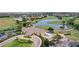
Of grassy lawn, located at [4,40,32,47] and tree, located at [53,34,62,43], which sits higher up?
tree, located at [53,34,62,43]

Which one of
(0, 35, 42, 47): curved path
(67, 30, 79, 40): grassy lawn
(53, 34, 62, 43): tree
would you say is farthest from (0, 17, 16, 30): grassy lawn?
(67, 30, 79, 40): grassy lawn

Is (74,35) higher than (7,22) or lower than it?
lower

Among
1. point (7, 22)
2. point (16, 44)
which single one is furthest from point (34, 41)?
point (7, 22)

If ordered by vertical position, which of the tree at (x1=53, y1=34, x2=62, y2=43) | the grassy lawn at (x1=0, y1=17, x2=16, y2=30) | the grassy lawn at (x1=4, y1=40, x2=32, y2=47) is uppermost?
the grassy lawn at (x1=0, y1=17, x2=16, y2=30)

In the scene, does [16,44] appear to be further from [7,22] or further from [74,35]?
[74,35]

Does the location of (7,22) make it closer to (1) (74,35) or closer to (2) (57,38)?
(2) (57,38)

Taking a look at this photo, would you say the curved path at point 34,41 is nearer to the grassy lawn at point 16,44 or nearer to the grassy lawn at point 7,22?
the grassy lawn at point 16,44

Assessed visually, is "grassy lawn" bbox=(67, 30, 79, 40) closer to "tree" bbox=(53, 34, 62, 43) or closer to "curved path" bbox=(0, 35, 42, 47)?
"tree" bbox=(53, 34, 62, 43)

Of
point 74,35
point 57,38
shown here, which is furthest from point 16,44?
point 74,35
